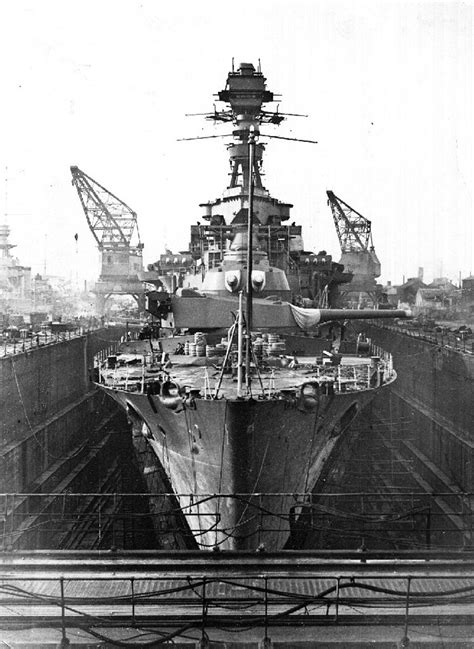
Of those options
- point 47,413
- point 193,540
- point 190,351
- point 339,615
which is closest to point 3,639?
point 339,615

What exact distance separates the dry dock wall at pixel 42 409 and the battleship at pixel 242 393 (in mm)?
2334

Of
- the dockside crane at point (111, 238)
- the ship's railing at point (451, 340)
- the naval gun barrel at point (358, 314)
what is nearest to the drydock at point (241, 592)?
the naval gun barrel at point (358, 314)

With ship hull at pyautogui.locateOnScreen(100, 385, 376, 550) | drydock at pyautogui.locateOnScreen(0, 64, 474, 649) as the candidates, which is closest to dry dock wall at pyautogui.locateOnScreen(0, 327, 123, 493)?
drydock at pyautogui.locateOnScreen(0, 64, 474, 649)

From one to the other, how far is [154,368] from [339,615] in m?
6.21

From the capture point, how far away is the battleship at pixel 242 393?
8156mm

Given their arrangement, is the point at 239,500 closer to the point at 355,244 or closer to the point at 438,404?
the point at 438,404

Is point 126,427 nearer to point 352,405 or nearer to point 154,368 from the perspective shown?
point 154,368

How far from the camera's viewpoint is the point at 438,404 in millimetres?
18125

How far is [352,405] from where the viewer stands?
10.1 meters

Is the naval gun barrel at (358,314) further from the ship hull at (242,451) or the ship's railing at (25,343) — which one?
the ship's railing at (25,343)

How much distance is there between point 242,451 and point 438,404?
1180 centimetres

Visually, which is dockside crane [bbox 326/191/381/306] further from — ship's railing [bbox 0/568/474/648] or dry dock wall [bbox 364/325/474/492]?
ship's railing [bbox 0/568/474/648]

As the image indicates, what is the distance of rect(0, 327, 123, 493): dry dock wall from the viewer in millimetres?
13453

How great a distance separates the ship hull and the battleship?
0.07 ft
